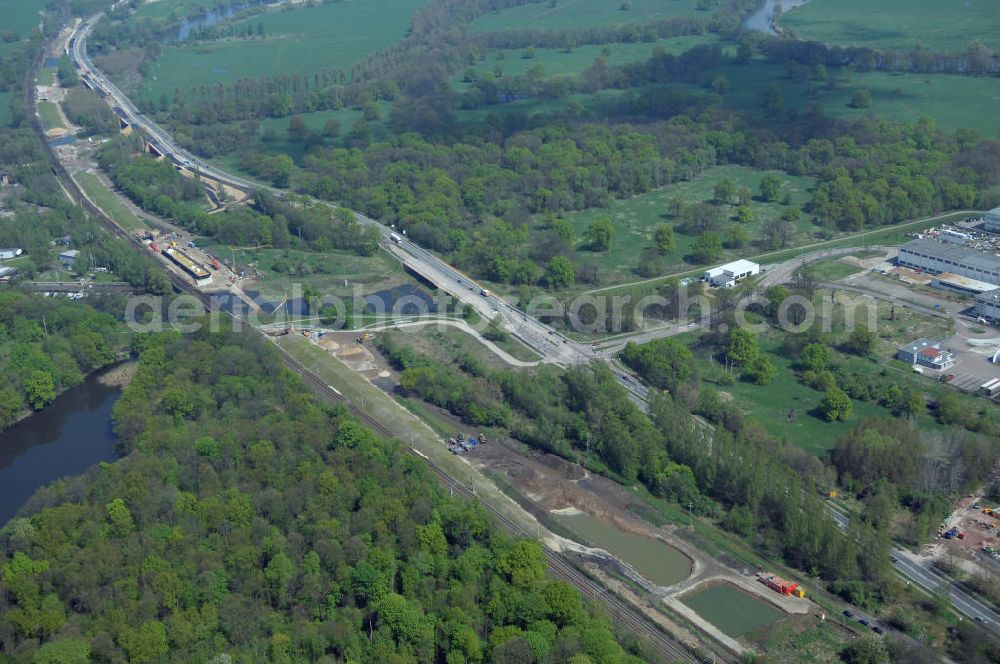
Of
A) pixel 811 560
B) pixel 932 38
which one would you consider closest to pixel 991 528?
pixel 811 560

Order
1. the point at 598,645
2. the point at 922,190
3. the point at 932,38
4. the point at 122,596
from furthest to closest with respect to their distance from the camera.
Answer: the point at 932,38 < the point at 922,190 < the point at 122,596 < the point at 598,645

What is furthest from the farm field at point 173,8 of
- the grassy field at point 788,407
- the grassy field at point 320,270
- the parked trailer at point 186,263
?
the grassy field at point 788,407

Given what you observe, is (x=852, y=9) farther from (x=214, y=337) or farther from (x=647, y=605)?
(x=647, y=605)

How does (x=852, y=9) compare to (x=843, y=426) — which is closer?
(x=843, y=426)

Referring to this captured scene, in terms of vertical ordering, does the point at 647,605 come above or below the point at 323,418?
below

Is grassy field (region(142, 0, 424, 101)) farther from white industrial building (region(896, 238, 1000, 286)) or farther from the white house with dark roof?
the white house with dark roof

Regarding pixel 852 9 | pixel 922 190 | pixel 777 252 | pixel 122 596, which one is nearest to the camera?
pixel 122 596

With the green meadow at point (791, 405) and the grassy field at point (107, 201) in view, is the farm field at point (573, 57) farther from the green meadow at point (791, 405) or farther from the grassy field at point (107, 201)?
the green meadow at point (791, 405)
